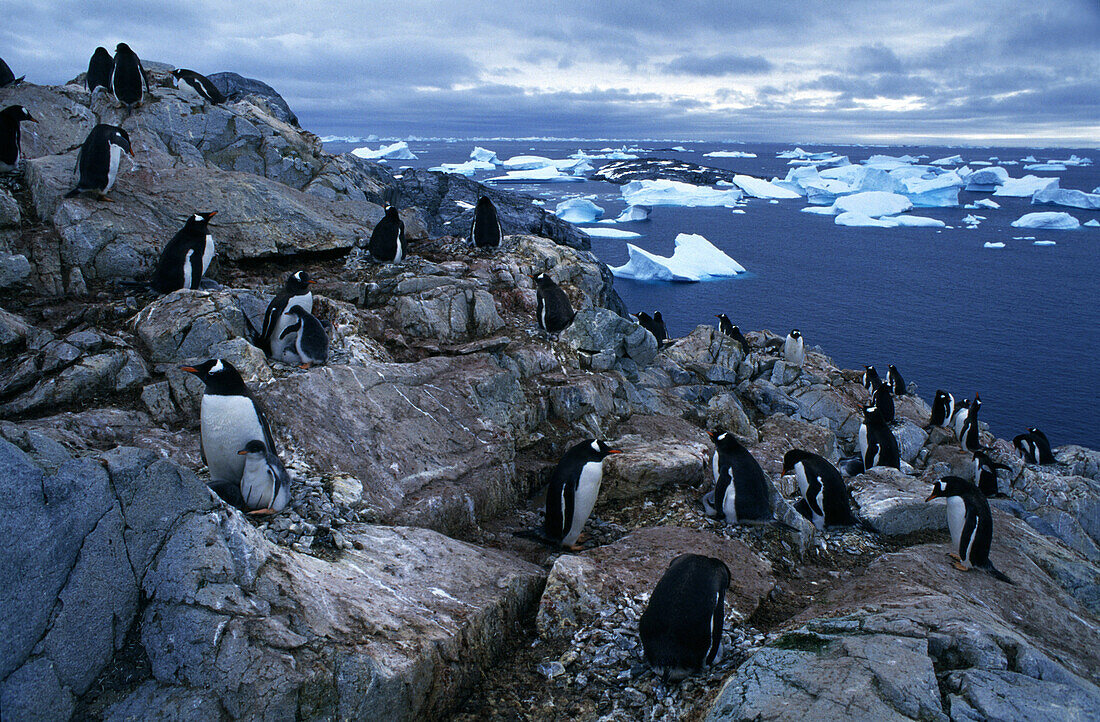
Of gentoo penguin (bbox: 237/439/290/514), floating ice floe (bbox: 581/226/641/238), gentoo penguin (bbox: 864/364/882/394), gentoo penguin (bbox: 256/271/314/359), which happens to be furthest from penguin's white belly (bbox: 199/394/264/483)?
floating ice floe (bbox: 581/226/641/238)

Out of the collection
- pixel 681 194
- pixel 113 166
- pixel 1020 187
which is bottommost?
pixel 681 194

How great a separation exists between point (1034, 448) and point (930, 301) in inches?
836

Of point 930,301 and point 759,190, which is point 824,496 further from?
point 759,190

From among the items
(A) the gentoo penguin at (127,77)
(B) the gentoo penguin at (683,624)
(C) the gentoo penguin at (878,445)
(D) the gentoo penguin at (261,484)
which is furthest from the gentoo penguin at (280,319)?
(C) the gentoo penguin at (878,445)

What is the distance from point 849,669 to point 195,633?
10.5ft

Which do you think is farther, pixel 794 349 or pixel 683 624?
pixel 794 349

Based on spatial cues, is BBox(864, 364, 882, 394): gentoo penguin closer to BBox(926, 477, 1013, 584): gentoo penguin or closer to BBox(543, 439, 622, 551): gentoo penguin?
BBox(926, 477, 1013, 584): gentoo penguin

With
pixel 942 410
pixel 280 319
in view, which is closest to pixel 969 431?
pixel 942 410

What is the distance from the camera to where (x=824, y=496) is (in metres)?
6.66

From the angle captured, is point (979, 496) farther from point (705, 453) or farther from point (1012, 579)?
point (705, 453)

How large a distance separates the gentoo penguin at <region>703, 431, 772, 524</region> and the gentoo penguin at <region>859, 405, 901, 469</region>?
5.22 meters

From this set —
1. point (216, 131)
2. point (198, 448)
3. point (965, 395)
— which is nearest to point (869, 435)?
point (198, 448)

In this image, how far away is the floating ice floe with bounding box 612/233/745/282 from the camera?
33.2 metres

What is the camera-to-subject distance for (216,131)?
1179cm
